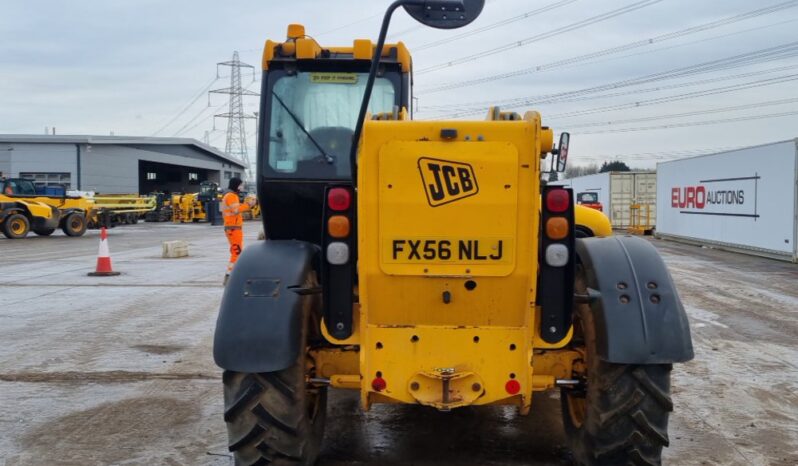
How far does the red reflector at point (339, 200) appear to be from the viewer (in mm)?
3562

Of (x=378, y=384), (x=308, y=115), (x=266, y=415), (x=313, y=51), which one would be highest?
(x=313, y=51)

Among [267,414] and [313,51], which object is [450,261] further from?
[313,51]

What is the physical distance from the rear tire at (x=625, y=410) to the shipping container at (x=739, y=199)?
50.1 ft

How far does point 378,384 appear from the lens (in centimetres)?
347

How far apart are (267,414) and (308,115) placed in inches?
97.4

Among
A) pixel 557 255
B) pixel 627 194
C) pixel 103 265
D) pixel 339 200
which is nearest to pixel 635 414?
pixel 557 255

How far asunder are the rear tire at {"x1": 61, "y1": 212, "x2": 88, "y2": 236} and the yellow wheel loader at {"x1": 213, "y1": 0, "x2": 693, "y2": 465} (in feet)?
91.3

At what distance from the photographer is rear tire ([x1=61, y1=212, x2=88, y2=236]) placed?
94.7ft

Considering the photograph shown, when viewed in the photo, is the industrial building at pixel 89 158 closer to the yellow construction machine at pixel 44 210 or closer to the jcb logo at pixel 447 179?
the yellow construction machine at pixel 44 210

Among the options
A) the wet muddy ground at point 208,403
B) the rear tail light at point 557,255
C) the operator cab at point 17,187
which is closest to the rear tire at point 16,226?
the operator cab at point 17,187

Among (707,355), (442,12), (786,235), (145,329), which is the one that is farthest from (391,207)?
(786,235)

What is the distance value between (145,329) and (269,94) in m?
4.40

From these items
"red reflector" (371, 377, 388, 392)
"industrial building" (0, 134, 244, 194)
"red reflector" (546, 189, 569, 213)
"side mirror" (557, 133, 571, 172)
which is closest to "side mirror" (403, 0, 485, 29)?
"red reflector" (546, 189, 569, 213)

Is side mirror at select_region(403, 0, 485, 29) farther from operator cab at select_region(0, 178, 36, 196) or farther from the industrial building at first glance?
the industrial building
